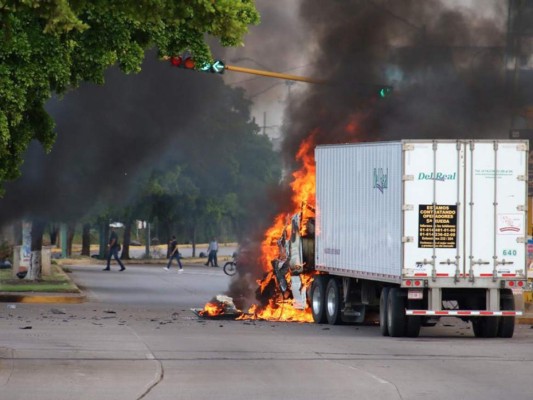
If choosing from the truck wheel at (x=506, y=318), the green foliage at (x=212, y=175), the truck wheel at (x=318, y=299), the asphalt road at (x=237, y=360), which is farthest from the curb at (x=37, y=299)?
the green foliage at (x=212, y=175)

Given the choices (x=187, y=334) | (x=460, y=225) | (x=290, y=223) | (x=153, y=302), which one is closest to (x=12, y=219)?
(x=153, y=302)

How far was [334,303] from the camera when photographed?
24250 millimetres

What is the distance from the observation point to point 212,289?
3812 centimetres

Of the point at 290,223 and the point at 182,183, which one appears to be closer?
the point at 290,223

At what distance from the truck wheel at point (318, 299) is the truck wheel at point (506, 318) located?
442 centimetres

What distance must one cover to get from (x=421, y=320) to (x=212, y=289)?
1683 cm

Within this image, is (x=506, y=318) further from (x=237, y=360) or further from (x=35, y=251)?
(x=35, y=251)

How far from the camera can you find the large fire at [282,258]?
26250 mm

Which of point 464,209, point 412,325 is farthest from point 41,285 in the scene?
point 464,209

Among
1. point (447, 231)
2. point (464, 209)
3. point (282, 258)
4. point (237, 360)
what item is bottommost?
point (237, 360)

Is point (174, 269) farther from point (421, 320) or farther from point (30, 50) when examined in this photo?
point (30, 50)

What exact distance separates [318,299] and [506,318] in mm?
4913

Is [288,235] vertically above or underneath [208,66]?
underneath

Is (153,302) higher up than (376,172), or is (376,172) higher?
(376,172)
